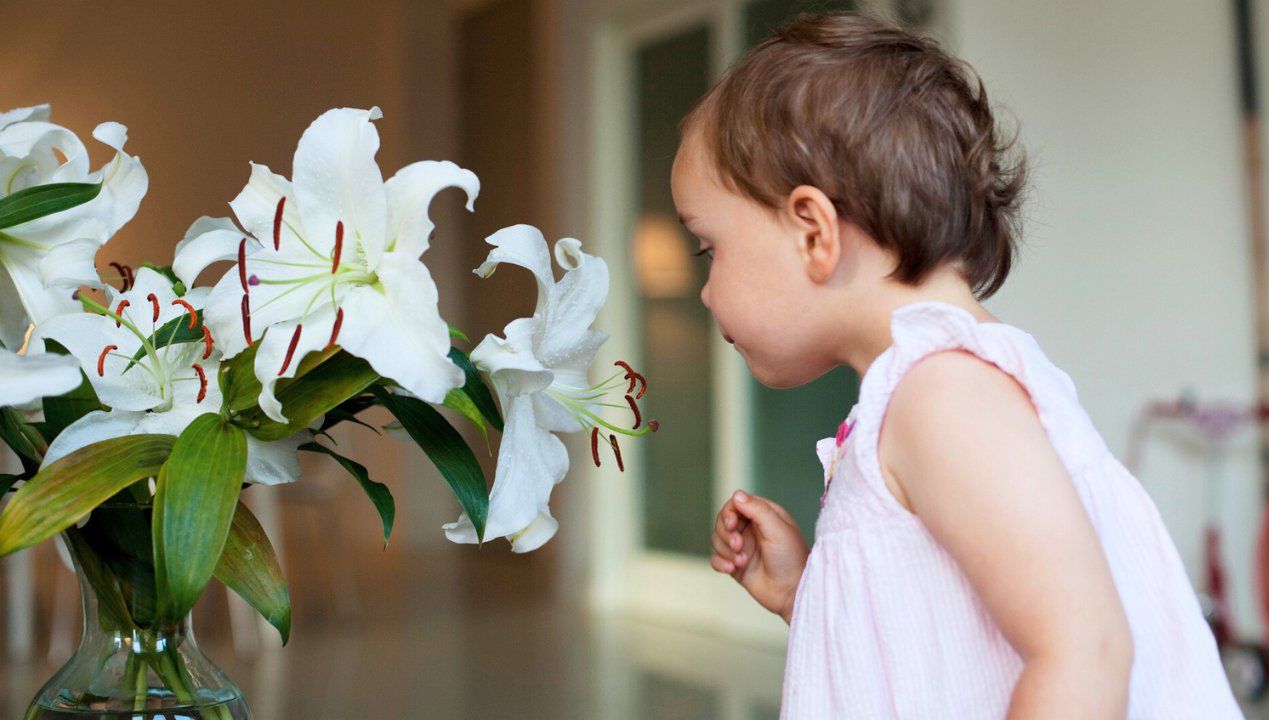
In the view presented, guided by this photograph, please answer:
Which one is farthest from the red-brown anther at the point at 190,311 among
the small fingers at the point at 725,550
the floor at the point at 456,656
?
the floor at the point at 456,656

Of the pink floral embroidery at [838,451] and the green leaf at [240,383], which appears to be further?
the pink floral embroidery at [838,451]

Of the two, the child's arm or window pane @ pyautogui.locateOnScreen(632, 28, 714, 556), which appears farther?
window pane @ pyautogui.locateOnScreen(632, 28, 714, 556)

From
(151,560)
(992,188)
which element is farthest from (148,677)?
(992,188)

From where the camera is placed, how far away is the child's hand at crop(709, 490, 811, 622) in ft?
2.75

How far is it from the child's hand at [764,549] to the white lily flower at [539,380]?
0.90ft

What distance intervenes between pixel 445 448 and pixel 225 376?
10 cm

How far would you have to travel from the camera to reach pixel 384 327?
481 millimetres

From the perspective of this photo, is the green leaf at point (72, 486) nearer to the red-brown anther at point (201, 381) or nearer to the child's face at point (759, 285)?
the red-brown anther at point (201, 381)

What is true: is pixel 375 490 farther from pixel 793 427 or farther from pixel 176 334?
pixel 793 427

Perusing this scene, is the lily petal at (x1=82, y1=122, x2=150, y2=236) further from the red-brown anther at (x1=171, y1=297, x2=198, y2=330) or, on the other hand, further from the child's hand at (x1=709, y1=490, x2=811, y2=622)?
the child's hand at (x1=709, y1=490, x2=811, y2=622)

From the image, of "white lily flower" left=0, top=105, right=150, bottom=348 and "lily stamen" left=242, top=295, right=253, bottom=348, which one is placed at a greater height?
"white lily flower" left=0, top=105, right=150, bottom=348

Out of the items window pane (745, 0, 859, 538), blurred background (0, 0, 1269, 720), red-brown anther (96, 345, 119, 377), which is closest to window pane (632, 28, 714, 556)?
blurred background (0, 0, 1269, 720)

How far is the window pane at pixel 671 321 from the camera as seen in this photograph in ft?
15.3

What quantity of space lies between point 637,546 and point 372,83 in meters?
3.10
